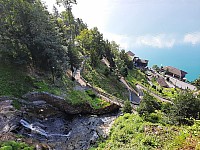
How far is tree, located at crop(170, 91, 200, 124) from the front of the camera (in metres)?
19.7

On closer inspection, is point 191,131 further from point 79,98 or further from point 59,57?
point 59,57

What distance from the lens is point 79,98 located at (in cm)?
3086

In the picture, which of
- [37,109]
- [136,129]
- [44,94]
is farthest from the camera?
→ [44,94]

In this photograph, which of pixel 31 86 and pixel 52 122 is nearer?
pixel 52 122

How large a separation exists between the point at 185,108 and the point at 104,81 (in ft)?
Result: 90.5

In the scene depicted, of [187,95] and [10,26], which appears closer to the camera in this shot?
[187,95]


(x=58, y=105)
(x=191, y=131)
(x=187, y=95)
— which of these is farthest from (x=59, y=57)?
(x=191, y=131)

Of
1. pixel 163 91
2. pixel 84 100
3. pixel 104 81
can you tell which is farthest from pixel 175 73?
pixel 84 100

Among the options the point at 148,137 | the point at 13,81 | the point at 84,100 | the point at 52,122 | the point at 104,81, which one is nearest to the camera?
the point at 148,137

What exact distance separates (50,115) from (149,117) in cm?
1325

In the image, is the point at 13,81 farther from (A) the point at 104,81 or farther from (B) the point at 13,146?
(A) the point at 104,81

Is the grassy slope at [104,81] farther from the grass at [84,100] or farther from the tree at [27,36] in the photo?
the tree at [27,36]

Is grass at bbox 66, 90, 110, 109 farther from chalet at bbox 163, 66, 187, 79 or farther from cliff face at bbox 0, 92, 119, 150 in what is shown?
chalet at bbox 163, 66, 187, 79

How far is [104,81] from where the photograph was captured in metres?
46.6
